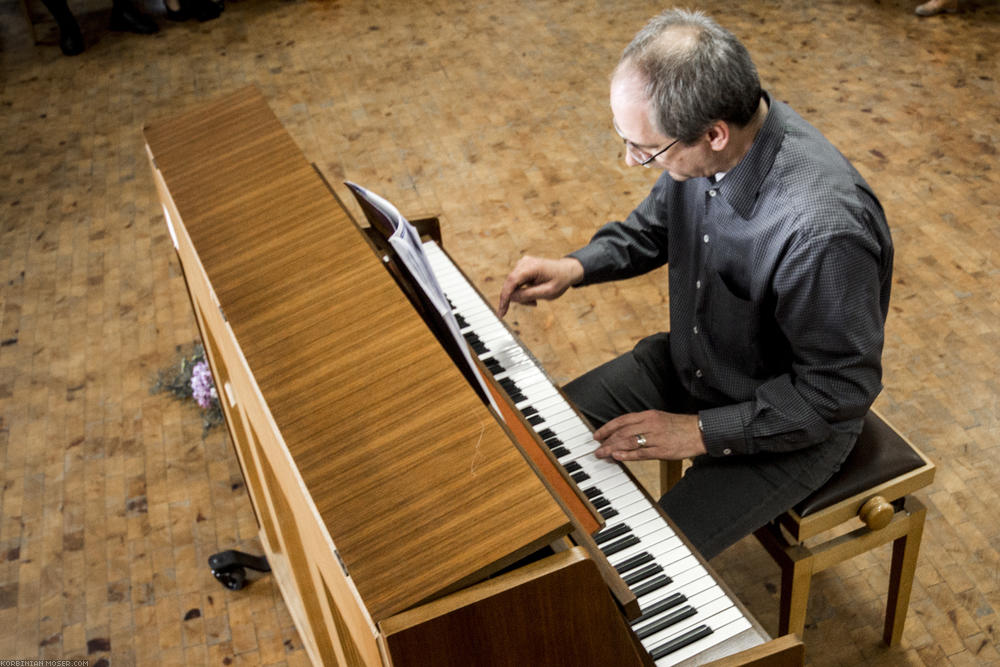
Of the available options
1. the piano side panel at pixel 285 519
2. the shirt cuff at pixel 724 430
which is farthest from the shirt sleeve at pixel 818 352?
the piano side panel at pixel 285 519

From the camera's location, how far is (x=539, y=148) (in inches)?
163

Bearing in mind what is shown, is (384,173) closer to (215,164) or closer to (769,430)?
(215,164)

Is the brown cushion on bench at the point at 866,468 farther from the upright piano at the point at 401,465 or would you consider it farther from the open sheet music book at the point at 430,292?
the open sheet music book at the point at 430,292

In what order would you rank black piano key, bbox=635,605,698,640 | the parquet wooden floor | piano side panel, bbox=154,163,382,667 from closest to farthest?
piano side panel, bbox=154,163,382,667 → black piano key, bbox=635,605,698,640 → the parquet wooden floor

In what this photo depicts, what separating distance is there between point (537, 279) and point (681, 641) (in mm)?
873

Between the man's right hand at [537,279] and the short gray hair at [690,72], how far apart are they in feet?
1.73

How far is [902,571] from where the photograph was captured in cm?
198

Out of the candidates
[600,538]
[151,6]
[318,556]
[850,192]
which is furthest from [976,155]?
[151,6]

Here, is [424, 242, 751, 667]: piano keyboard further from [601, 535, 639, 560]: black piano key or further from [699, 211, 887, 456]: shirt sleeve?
[699, 211, 887, 456]: shirt sleeve

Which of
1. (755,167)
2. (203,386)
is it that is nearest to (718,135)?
(755,167)

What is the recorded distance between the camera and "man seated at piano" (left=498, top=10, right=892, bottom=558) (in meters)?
1.55

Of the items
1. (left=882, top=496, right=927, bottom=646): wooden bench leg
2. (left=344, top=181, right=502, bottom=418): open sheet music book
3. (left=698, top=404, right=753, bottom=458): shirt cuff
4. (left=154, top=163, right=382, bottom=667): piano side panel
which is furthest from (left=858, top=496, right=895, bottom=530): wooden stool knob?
(left=154, top=163, right=382, bottom=667): piano side panel

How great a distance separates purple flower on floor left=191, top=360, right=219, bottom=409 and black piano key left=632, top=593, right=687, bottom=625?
6.31 ft

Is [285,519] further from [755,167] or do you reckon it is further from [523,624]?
[755,167]
